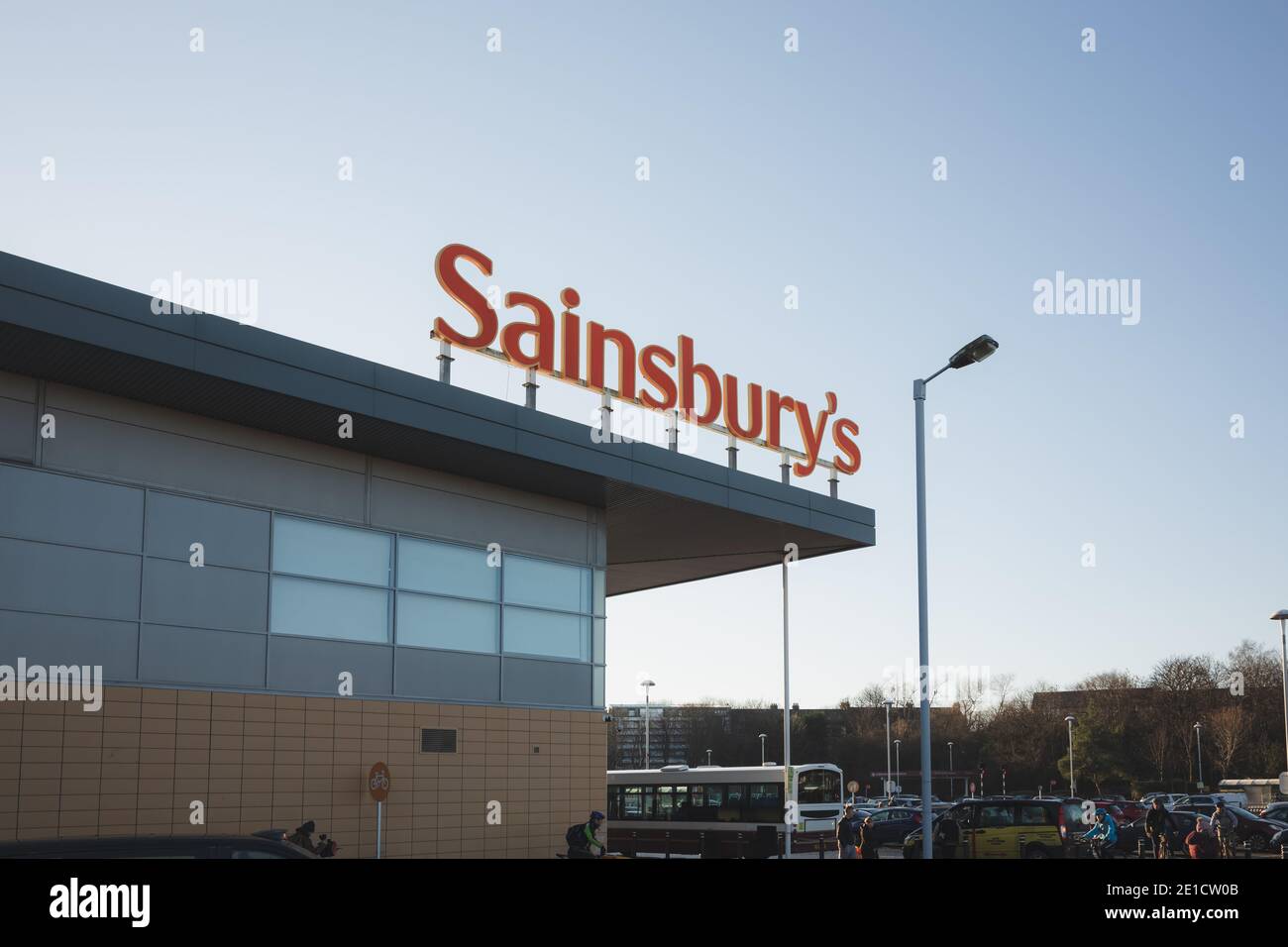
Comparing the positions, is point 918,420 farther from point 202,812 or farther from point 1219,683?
point 1219,683

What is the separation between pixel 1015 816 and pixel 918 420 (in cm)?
1261

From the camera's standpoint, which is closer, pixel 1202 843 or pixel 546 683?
pixel 546 683

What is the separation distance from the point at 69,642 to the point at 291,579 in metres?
3.36

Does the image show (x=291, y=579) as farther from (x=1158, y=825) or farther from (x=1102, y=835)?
(x=1102, y=835)

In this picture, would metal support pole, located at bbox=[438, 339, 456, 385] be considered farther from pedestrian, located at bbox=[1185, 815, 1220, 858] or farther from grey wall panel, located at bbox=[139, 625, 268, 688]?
pedestrian, located at bbox=[1185, 815, 1220, 858]

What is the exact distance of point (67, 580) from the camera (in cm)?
1540

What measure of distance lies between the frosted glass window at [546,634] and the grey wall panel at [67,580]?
6716 mm

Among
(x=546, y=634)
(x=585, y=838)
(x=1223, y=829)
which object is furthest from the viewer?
(x=1223, y=829)

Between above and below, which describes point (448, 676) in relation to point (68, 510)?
below

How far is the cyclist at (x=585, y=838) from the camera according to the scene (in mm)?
18906

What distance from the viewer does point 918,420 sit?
22406mm

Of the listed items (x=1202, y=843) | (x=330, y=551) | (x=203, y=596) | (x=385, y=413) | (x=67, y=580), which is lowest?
(x=1202, y=843)

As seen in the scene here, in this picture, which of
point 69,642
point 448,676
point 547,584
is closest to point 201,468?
point 69,642
